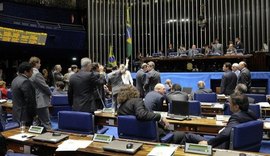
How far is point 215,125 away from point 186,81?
24.0 ft

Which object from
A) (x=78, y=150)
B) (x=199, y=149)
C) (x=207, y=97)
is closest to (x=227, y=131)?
(x=199, y=149)

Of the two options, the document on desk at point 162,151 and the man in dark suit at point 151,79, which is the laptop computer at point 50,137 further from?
the man in dark suit at point 151,79

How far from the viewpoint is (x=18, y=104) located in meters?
4.12

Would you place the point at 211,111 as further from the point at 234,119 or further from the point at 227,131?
the point at 227,131

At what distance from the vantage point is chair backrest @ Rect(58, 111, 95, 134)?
12.0ft

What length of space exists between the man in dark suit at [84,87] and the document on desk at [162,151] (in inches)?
87.1

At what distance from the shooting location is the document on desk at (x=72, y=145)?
273 centimetres

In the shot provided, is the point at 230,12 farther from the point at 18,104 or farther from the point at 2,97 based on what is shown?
the point at 18,104

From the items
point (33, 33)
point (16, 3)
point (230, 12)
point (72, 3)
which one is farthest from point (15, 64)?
point (230, 12)

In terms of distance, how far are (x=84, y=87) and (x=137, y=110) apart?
1.46 m

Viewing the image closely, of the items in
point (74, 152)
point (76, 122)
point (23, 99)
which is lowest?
point (74, 152)

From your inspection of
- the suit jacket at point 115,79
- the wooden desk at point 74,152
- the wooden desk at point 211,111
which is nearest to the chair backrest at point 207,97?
the wooden desk at point 211,111

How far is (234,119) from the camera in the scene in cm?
325

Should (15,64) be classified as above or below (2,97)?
above
